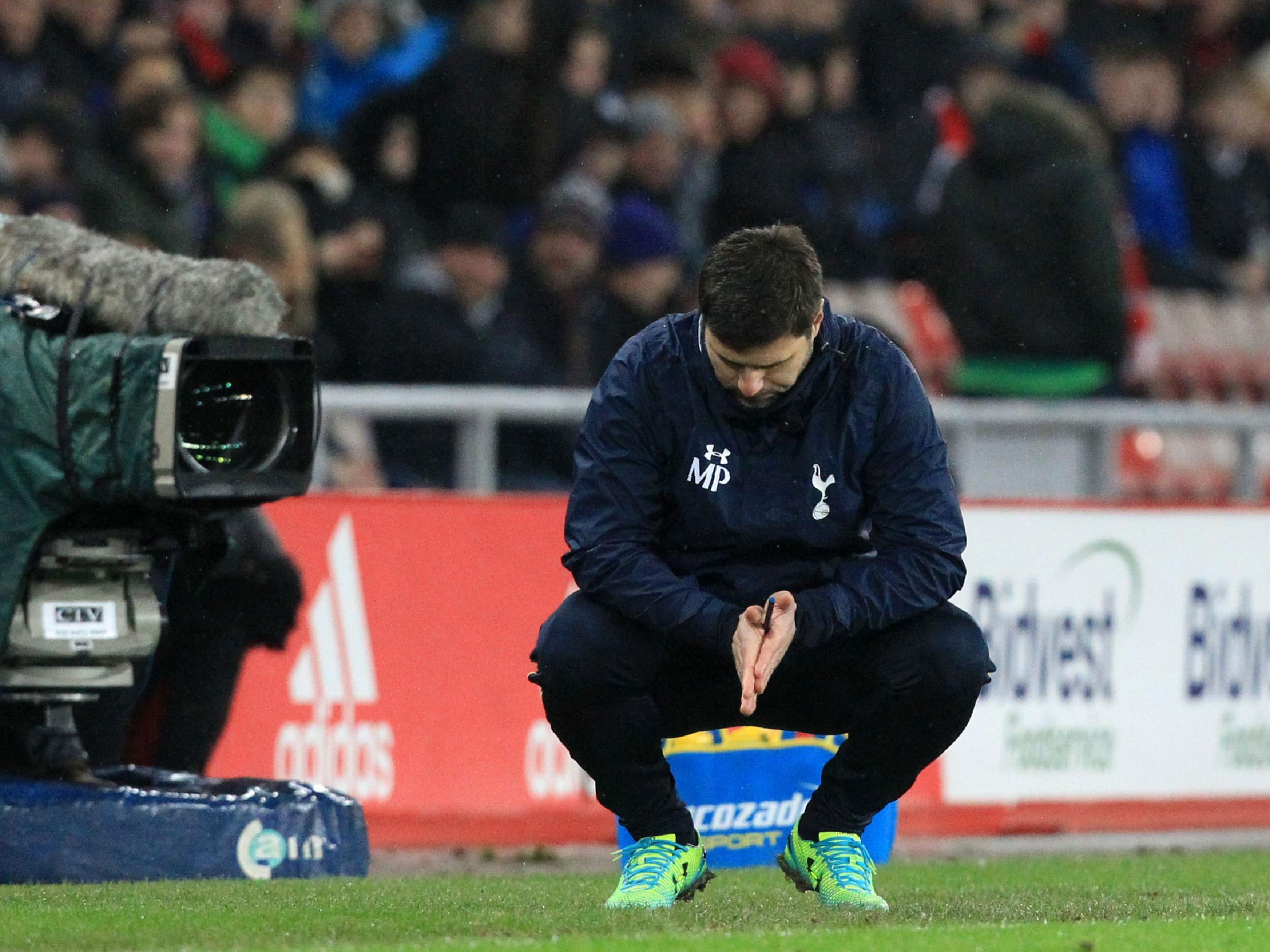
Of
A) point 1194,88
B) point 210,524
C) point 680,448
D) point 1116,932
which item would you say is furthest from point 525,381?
point 1194,88

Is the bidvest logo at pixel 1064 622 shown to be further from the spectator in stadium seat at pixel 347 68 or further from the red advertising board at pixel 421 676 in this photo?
the spectator in stadium seat at pixel 347 68

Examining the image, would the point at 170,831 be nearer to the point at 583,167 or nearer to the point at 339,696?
the point at 339,696

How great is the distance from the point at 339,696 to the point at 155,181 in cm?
308

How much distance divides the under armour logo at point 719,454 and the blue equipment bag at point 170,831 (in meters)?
2.01

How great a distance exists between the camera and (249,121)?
11.1 meters

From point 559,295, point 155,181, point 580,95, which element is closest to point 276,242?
point 155,181

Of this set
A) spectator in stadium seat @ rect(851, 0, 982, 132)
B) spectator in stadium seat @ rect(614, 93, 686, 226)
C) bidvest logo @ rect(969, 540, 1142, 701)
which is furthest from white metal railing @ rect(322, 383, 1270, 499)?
spectator in stadium seat @ rect(851, 0, 982, 132)

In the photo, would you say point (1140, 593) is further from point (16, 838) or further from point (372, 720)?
point (16, 838)

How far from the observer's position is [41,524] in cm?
631

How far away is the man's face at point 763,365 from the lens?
17.4 feet

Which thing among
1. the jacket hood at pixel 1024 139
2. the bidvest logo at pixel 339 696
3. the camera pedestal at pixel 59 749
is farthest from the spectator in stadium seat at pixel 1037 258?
the camera pedestal at pixel 59 749

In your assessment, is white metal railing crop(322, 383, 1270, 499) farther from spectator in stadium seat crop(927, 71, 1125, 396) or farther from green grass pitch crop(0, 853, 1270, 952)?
green grass pitch crop(0, 853, 1270, 952)

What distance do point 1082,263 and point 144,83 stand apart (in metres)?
4.81

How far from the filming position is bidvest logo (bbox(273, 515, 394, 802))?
8.03 m
